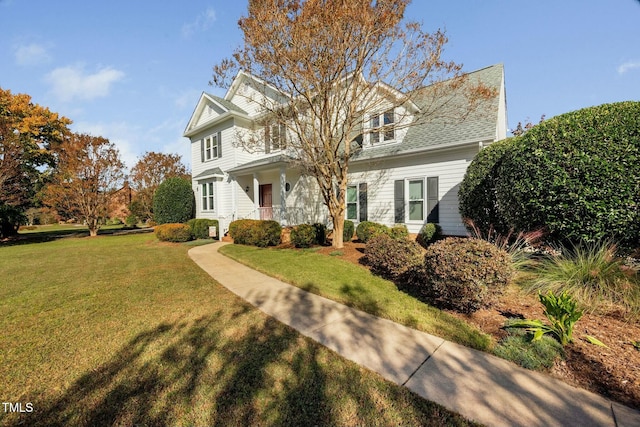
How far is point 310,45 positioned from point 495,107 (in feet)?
25.2

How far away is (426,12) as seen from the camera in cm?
790

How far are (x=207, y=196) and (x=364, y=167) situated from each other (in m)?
10.4

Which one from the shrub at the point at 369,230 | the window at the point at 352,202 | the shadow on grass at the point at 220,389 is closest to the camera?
the shadow on grass at the point at 220,389

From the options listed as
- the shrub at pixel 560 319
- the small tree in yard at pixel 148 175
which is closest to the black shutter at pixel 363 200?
the shrub at pixel 560 319

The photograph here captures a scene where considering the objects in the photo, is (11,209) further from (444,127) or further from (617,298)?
(617,298)

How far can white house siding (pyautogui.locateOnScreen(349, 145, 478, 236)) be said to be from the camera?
10.1 metres

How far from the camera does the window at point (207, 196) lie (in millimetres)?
16875

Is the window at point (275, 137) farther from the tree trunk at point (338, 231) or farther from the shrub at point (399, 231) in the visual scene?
the shrub at point (399, 231)

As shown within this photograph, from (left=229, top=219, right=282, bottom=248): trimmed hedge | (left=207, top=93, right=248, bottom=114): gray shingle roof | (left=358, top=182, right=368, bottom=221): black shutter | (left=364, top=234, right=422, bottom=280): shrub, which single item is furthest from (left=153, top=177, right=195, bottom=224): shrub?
(left=364, top=234, right=422, bottom=280): shrub

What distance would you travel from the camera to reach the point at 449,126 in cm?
1088

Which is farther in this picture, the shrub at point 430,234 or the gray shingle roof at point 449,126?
the shrub at point 430,234

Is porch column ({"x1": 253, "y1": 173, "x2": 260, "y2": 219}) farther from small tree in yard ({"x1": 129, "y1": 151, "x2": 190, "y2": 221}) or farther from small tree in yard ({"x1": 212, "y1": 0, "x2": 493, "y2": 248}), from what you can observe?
small tree in yard ({"x1": 129, "y1": 151, "x2": 190, "y2": 221})

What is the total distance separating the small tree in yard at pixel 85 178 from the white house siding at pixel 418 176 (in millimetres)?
15327

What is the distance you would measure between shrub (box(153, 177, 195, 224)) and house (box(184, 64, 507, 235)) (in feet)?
2.28
